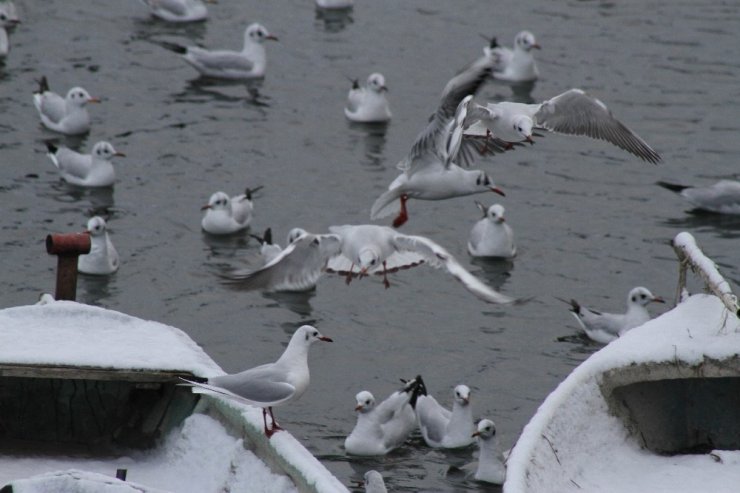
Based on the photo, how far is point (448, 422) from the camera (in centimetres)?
1070

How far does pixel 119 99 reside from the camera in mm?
19719

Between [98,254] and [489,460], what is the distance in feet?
17.7

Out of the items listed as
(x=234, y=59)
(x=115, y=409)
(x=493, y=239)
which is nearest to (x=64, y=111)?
(x=234, y=59)

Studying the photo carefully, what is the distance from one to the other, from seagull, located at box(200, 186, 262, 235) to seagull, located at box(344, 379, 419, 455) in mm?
4718

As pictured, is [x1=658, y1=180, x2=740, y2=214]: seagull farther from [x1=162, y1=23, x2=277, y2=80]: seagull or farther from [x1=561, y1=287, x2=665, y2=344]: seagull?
[x1=162, y1=23, x2=277, y2=80]: seagull

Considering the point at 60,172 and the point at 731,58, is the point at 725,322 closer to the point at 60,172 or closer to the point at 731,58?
the point at 60,172

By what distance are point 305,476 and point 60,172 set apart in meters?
10.7

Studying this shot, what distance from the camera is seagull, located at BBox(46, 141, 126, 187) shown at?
53.6 feet

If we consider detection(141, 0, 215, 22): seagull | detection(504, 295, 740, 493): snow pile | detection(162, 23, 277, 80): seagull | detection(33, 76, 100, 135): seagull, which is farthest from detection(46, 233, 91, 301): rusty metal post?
detection(141, 0, 215, 22): seagull

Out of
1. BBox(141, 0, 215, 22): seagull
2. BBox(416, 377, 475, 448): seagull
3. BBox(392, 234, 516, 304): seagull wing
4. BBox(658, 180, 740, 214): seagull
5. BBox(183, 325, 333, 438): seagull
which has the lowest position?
BBox(416, 377, 475, 448): seagull

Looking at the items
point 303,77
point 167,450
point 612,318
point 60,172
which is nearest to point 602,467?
point 167,450

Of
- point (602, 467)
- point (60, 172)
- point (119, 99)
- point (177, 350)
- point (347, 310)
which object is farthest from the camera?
point (119, 99)

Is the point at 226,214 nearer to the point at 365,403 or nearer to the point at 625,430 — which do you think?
the point at 365,403

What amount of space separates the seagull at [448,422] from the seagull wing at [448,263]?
1.32 m
